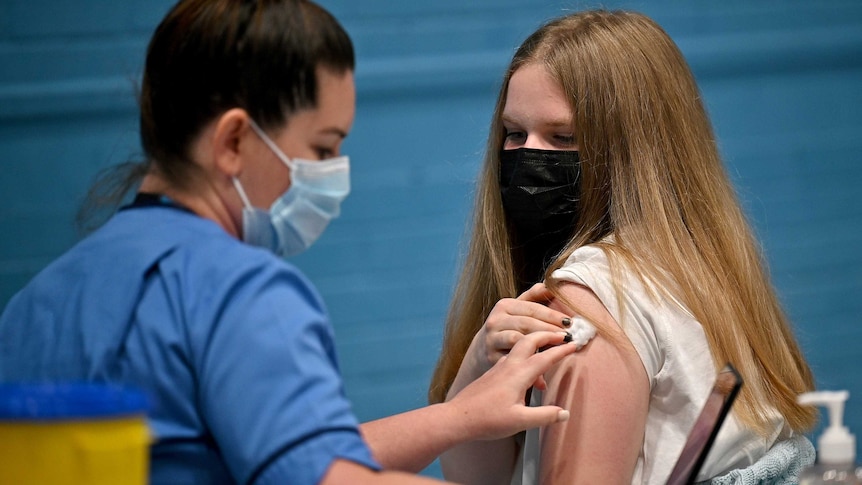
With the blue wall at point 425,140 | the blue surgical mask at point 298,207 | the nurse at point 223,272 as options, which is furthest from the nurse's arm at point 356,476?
the blue wall at point 425,140

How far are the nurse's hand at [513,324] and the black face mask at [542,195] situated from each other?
165 millimetres

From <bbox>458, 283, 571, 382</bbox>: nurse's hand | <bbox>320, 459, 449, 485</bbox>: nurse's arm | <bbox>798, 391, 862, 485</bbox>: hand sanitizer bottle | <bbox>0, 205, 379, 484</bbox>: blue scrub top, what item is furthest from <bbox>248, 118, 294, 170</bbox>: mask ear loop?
<bbox>798, 391, 862, 485</bbox>: hand sanitizer bottle

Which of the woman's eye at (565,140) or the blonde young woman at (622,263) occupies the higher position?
the woman's eye at (565,140)

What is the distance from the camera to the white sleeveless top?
51.2 inches

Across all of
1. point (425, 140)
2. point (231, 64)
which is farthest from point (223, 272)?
point (425, 140)

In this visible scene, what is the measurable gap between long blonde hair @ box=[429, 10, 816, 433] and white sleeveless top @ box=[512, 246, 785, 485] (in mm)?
25

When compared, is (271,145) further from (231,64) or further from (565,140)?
(565,140)

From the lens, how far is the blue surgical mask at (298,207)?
3.25 ft

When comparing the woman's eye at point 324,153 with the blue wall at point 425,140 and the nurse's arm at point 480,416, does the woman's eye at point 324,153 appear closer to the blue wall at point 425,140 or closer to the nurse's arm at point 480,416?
the nurse's arm at point 480,416

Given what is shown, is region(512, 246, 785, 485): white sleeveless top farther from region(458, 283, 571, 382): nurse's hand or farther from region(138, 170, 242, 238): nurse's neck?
region(138, 170, 242, 238): nurse's neck

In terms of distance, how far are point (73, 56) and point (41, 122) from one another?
0.22 meters

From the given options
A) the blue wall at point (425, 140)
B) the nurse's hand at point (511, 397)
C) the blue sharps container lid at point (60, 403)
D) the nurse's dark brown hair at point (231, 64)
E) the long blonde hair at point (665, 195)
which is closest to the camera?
the blue sharps container lid at point (60, 403)

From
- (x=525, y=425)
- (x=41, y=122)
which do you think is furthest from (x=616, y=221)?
(x=41, y=122)

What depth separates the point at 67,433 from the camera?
2.26 ft
